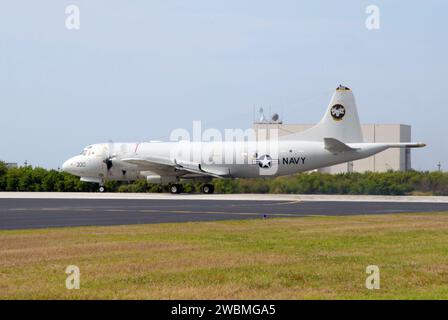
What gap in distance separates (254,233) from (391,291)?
10.9 m

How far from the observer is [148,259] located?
680 inches

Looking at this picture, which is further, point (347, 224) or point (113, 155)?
point (113, 155)

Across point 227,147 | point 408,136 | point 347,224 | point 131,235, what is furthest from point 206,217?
point 408,136

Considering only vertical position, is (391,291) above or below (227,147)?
below

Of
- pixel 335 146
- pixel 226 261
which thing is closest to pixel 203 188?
pixel 335 146

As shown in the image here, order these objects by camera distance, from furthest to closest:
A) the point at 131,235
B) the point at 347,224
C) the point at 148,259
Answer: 1. the point at 347,224
2. the point at 131,235
3. the point at 148,259

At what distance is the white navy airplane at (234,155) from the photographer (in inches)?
2185

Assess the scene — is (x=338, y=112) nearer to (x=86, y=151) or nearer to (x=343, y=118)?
(x=343, y=118)

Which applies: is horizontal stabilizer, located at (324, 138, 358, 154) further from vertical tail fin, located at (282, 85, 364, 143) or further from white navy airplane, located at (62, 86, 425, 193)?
vertical tail fin, located at (282, 85, 364, 143)

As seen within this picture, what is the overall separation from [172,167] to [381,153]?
45117 mm

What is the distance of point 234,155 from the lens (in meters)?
58.6

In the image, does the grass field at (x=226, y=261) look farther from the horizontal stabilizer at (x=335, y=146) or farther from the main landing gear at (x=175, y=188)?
the main landing gear at (x=175, y=188)

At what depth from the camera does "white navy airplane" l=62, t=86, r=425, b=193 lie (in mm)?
55500
